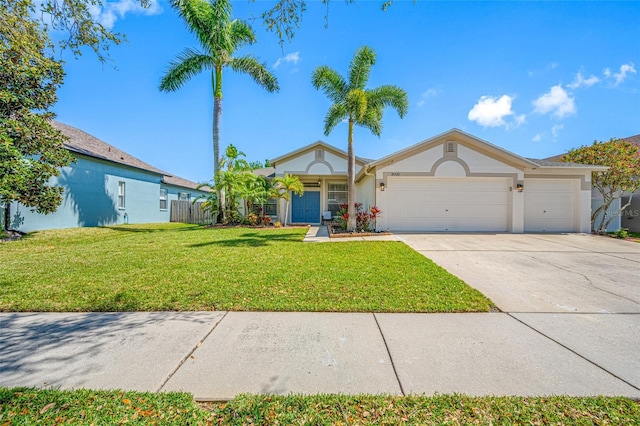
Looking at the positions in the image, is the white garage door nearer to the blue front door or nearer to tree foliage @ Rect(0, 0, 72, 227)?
the blue front door

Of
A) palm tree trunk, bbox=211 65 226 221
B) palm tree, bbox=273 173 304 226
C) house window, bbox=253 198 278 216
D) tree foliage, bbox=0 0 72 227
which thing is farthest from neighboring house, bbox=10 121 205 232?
palm tree, bbox=273 173 304 226

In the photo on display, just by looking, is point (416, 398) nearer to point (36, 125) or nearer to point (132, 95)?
point (132, 95)

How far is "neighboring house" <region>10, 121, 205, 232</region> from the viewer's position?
41.3 feet

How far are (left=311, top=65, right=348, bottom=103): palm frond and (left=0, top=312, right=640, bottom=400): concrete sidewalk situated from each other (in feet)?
32.6

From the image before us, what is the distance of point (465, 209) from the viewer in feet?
40.9

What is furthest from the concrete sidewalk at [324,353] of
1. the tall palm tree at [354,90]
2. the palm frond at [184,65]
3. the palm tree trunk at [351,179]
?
the palm frond at [184,65]

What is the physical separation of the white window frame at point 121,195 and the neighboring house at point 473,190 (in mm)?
14938

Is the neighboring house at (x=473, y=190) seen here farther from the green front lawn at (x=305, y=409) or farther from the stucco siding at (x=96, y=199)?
the stucco siding at (x=96, y=199)

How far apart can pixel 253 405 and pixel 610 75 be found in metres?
15.7

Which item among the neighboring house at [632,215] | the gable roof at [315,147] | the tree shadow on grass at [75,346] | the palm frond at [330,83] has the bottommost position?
the tree shadow on grass at [75,346]

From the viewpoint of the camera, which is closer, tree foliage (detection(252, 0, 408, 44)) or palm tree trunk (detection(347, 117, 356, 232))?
tree foliage (detection(252, 0, 408, 44))

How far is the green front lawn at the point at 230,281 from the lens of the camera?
3890 millimetres

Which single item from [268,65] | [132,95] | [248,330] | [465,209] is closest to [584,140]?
[465,209]

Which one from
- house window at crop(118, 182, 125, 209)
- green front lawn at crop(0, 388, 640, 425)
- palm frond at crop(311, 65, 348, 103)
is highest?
palm frond at crop(311, 65, 348, 103)
